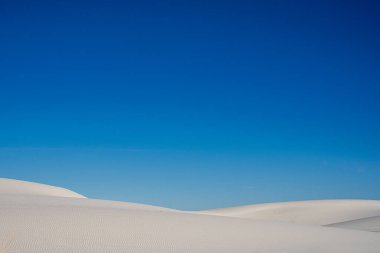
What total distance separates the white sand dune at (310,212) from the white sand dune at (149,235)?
26.0 metres

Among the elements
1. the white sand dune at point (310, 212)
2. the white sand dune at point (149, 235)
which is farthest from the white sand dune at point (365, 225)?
the white sand dune at point (310, 212)

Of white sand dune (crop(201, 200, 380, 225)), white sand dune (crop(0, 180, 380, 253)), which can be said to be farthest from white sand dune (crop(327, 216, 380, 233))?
white sand dune (crop(201, 200, 380, 225))

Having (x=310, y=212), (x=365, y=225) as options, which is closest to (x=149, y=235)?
(x=365, y=225)

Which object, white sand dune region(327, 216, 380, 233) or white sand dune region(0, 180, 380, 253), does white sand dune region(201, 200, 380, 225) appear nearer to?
white sand dune region(327, 216, 380, 233)

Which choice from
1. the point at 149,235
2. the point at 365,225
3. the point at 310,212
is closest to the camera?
the point at 149,235

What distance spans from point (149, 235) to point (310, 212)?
113ft

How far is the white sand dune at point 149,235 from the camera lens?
10195 mm

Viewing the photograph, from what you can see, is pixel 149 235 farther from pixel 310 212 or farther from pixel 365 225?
pixel 310 212

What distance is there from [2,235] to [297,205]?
4024cm

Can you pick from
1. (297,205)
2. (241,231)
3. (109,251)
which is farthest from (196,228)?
(297,205)

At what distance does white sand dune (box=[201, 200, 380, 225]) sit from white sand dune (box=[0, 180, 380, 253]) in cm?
2601

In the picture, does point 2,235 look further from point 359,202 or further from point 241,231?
point 359,202

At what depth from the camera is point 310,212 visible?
142 ft

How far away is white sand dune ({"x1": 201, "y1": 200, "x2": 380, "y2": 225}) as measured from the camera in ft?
133
